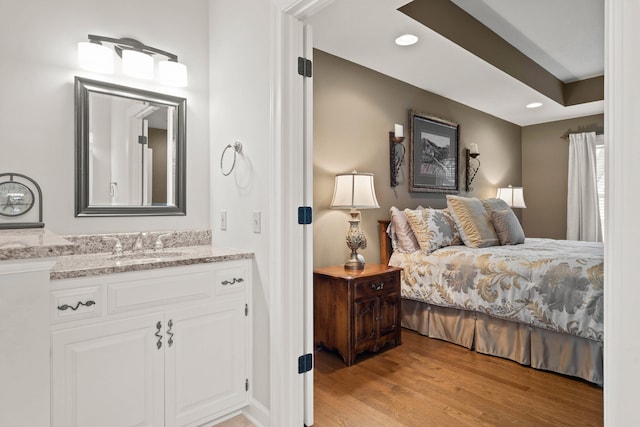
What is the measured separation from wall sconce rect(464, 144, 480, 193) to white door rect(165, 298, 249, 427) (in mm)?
3806

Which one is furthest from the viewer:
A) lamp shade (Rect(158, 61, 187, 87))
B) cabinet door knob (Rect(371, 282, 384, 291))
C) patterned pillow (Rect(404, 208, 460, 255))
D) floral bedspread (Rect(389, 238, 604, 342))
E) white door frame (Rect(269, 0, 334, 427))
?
patterned pillow (Rect(404, 208, 460, 255))

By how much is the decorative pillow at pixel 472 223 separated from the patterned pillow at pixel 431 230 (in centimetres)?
10

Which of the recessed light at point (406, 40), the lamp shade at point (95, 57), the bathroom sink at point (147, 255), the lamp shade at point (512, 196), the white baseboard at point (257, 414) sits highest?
the recessed light at point (406, 40)

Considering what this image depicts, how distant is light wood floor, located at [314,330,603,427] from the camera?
6.35 feet

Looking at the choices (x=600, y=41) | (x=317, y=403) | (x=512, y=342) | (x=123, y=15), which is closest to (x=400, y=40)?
(x=123, y=15)

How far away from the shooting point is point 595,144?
517 cm

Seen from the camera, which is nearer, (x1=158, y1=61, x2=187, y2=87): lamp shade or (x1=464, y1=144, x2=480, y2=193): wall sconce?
(x1=158, y1=61, x2=187, y2=87): lamp shade

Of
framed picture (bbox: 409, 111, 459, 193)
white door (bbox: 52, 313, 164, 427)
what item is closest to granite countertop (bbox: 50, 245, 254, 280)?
white door (bbox: 52, 313, 164, 427)

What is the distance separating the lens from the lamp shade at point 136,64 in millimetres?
2047

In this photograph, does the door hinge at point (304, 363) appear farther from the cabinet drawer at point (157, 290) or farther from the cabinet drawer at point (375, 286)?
the cabinet drawer at point (375, 286)

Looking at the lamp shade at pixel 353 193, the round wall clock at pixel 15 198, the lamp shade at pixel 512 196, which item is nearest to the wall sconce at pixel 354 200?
the lamp shade at pixel 353 193

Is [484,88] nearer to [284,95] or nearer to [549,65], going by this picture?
[549,65]

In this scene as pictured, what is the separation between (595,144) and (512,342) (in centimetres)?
406

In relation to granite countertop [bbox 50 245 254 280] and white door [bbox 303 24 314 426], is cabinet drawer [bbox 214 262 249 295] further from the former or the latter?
white door [bbox 303 24 314 426]
